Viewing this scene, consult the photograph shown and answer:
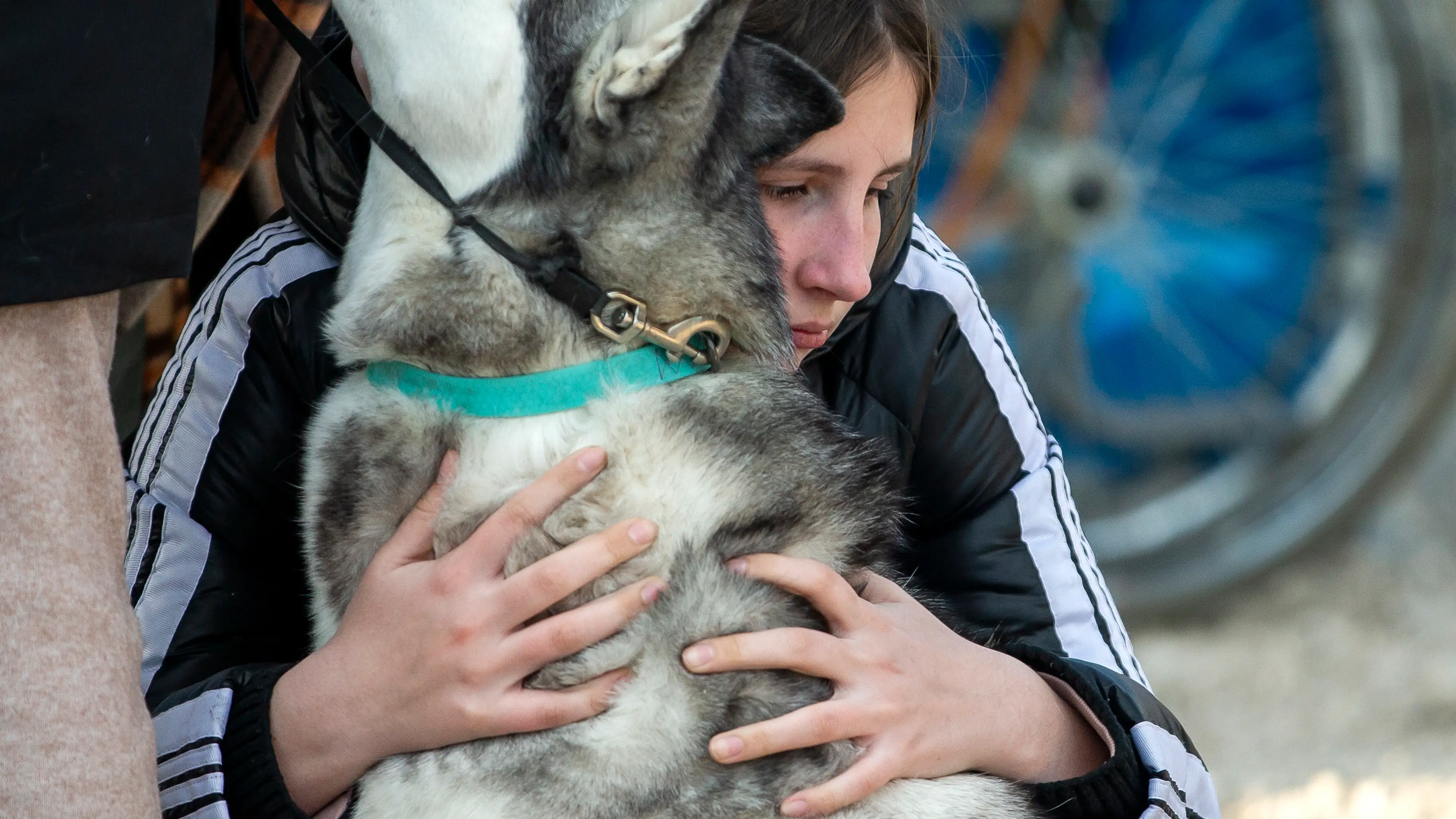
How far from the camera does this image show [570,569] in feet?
4.70

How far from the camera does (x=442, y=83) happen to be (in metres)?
1.47

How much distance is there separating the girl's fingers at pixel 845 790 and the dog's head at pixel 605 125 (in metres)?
0.51

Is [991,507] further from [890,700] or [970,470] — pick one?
[890,700]

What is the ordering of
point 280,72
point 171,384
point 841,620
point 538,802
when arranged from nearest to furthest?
point 538,802 → point 841,620 → point 171,384 → point 280,72

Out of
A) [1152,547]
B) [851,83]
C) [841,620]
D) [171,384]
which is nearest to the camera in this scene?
[841,620]

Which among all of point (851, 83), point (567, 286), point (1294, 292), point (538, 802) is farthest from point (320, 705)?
point (1294, 292)

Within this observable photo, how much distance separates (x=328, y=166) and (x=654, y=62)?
2.01 ft

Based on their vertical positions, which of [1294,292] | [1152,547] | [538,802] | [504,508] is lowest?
[1152,547]

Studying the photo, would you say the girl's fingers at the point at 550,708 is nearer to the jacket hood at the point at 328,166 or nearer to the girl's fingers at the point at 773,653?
the girl's fingers at the point at 773,653

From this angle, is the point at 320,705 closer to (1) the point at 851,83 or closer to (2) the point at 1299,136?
(1) the point at 851,83

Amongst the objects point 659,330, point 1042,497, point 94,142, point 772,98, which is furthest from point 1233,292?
point 94,142

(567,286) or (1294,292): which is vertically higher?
(567,286)

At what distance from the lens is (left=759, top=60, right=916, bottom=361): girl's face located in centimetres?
172

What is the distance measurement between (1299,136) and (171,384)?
340cm
